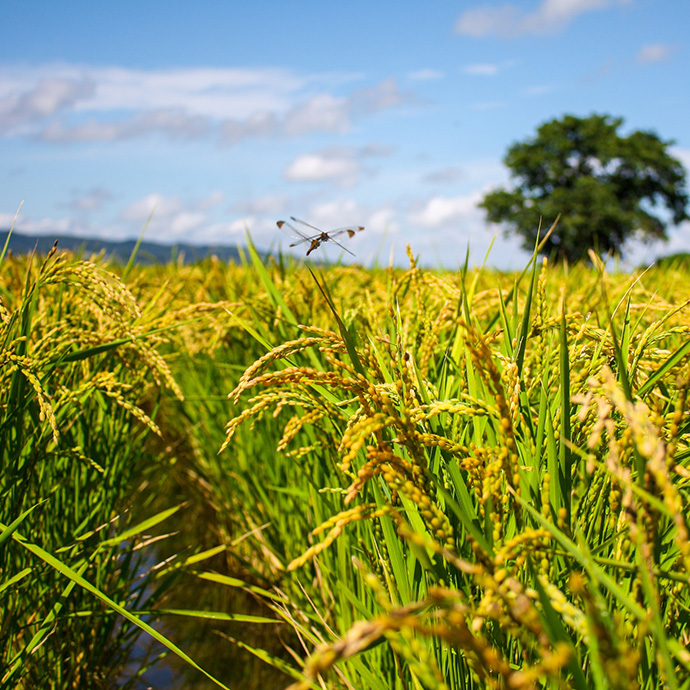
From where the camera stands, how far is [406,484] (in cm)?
76

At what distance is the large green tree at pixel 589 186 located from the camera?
132ft

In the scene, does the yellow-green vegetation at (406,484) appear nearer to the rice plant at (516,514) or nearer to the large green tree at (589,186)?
the rice plant at (516,514)

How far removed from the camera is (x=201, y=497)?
3801 mm

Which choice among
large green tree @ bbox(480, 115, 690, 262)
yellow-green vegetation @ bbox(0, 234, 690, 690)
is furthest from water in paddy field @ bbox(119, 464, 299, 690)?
large green tree @ bbox(480, 115, 690, 262)

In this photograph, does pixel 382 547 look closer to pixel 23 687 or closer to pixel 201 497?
Answer: pixel 23 687

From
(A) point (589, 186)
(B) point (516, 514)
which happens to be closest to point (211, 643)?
(B) point (516, 514)

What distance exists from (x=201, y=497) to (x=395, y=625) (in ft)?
11.6

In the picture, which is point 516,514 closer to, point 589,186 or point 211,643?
point 211,643

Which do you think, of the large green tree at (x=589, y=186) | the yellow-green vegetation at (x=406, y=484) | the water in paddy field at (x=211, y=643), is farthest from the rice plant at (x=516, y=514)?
the large green tree at (x=589, y=186)

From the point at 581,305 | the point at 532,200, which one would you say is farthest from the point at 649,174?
the point at 581,305

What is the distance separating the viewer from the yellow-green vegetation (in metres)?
0.71

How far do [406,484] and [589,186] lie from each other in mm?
44981

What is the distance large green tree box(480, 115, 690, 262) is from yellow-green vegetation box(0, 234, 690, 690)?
39.7m

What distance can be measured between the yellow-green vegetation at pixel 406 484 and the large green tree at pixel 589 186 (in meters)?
39.7
